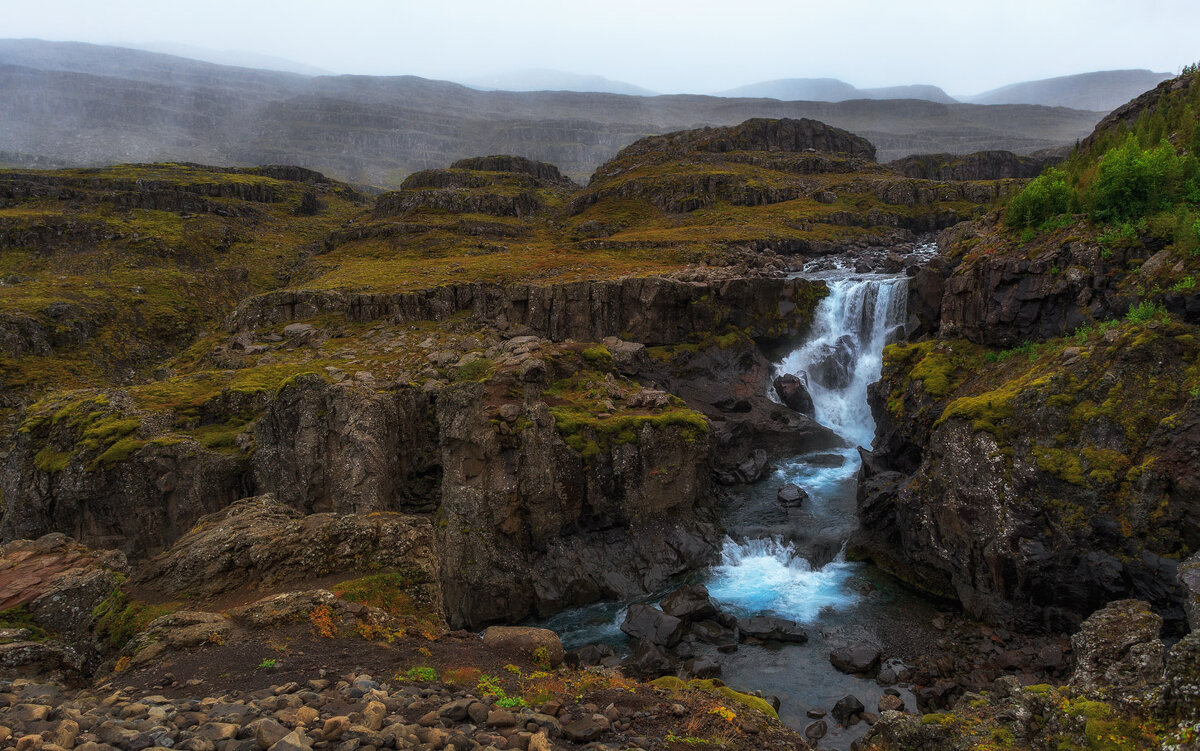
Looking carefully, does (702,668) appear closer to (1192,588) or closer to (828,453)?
(1192,588)

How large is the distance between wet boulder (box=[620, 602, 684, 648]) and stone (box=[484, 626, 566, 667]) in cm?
1149

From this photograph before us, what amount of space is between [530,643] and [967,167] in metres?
159

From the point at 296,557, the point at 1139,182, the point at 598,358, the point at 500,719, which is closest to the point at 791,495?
the point at 598,358

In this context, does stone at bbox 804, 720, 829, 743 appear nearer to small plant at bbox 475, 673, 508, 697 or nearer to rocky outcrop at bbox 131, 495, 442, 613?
rocky outcrop at bbox 131, 495, 442, 613

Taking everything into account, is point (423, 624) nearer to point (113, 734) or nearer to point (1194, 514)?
point (113, 734)

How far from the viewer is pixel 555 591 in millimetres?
28453

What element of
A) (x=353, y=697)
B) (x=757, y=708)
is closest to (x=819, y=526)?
(x=757, y=708)

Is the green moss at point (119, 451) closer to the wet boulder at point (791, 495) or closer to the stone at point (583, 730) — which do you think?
the stone at point (583, 730)

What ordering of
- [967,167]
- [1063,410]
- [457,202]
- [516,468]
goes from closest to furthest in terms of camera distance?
[1063,410], [516,468], [457,202], [967,167]

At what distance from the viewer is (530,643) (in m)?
14.2

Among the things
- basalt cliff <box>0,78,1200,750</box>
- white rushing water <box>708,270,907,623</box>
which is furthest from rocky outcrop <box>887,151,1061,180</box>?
white rushing water <box>708,270,907,623</box>

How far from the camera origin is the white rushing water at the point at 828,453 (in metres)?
28.8

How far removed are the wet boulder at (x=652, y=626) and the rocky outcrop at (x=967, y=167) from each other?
136 m

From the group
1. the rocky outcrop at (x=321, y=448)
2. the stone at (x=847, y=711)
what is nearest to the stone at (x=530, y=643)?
the stone at (x=847, y=711)
